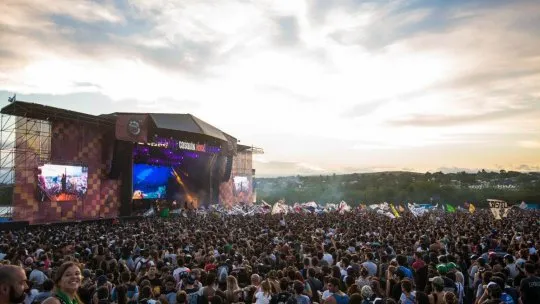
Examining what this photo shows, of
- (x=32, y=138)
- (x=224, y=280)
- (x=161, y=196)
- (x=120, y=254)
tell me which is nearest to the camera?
(x=224, y=280)

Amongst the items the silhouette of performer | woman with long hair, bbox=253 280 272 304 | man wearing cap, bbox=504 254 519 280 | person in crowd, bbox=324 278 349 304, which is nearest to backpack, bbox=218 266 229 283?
woman with long hair, bbox=253 280 272 304

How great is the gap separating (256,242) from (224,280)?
588 cm

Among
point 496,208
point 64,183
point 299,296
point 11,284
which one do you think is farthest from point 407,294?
point 64,183

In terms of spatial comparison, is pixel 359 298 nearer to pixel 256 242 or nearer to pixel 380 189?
pixel 256 242

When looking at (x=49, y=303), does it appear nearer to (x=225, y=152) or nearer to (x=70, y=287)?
(x=70, y=287)

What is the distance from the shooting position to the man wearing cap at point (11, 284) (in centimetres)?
257

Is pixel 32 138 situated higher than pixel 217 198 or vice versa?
pixel 32 138

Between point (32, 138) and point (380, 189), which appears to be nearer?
point (32, 138)

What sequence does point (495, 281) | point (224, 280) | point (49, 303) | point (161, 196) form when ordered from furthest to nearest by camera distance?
point (161, 196) < point (224, 280) < point (495, 281) < point (49, 303)

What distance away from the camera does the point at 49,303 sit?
9.47ft

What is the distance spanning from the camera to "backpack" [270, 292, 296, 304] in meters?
5.93

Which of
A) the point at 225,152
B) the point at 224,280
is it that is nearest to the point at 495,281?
the point at 224,280

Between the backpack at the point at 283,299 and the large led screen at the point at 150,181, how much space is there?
35191 millimetres

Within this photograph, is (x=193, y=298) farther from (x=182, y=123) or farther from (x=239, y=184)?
(x=239, y=184)
